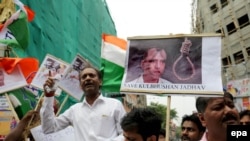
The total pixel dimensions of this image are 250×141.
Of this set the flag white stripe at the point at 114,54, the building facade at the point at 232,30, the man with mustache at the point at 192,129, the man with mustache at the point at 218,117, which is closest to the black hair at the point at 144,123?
the man with mustache at the point at 218,117

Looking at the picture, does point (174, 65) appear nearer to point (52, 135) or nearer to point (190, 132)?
point (190, 132)

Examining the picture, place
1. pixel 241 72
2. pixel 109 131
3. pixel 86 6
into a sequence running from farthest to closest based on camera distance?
pixel 241 72 → pixel 86 6 → pixel 109 131

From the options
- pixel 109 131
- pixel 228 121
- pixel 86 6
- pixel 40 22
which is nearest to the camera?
pixel 228 121

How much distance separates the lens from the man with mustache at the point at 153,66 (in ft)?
9.71

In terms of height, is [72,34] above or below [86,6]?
below

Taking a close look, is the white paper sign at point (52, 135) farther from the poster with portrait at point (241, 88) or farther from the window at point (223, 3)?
the window at point (223, 3)

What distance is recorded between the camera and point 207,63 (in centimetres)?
283

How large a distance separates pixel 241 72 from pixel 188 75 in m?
14.3

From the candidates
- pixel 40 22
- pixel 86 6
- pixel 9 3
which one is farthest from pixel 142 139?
pixel 86 6

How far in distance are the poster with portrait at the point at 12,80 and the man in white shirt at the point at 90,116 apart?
2.67 ft

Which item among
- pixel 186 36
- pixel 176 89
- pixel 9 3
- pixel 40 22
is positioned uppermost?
pixel 40 22

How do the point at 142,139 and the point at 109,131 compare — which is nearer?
the point at 142,139

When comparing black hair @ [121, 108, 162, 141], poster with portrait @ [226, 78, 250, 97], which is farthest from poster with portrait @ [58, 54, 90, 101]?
poster with portrait @ [226, 78, 250, 97]

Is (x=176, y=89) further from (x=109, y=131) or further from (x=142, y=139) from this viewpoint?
(x=142, y=139)
